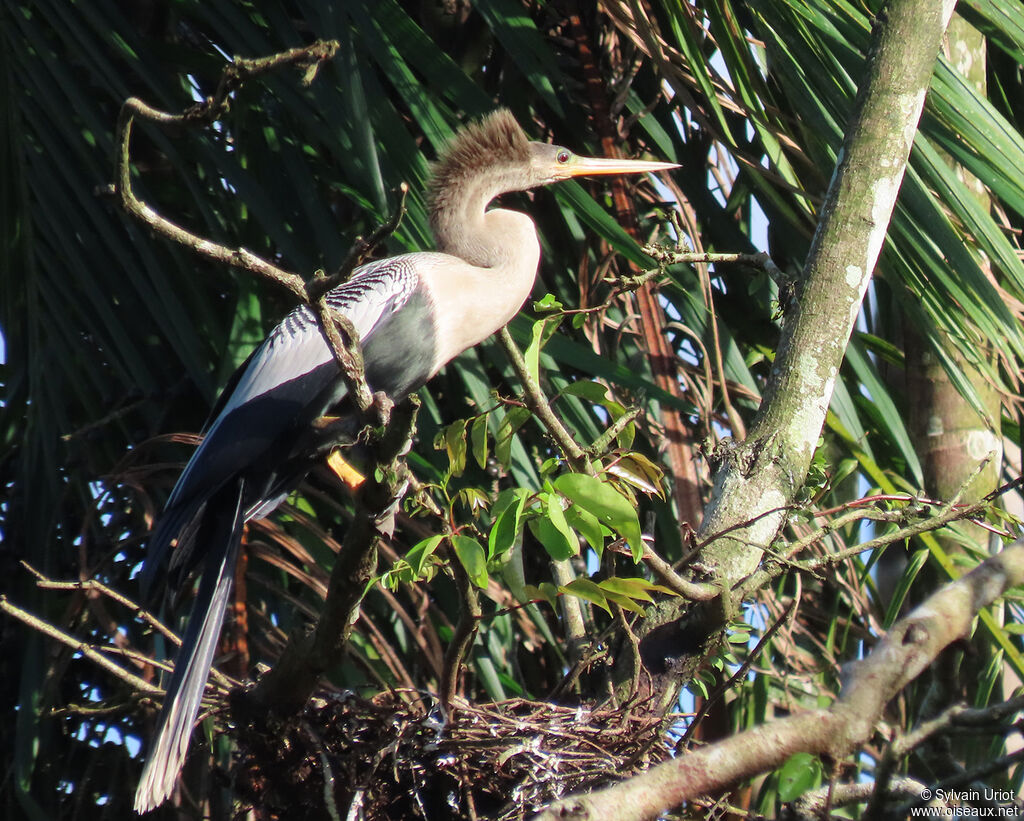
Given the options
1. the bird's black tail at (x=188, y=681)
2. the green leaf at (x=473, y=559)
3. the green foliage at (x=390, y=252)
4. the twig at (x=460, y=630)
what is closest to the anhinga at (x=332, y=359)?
the bird's black tail at (x=188, y=681)

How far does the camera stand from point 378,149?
2.69 meters

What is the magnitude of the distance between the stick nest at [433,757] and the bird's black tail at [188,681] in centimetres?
12

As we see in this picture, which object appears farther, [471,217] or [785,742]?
[471,217]

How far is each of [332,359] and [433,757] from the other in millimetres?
969

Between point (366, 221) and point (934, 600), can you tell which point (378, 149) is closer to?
point (366, 221)

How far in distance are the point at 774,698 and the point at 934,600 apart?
6.75 ft

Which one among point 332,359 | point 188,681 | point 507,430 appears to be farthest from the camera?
point 332,359

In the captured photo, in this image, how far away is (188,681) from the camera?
2.29m

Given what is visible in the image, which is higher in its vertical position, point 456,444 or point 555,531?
point 456,444

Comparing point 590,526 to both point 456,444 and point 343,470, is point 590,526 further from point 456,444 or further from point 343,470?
point 343,470

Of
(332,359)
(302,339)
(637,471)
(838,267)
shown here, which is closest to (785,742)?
(637,471)

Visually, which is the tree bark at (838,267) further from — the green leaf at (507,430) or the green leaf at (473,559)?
the green leaf at (473,559)

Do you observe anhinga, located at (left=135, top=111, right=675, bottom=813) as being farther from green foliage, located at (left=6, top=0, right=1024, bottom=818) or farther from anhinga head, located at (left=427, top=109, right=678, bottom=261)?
green foliage, located at (left=6, top=0, right=1024, bottom=818)

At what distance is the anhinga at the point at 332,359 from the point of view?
2363mm
